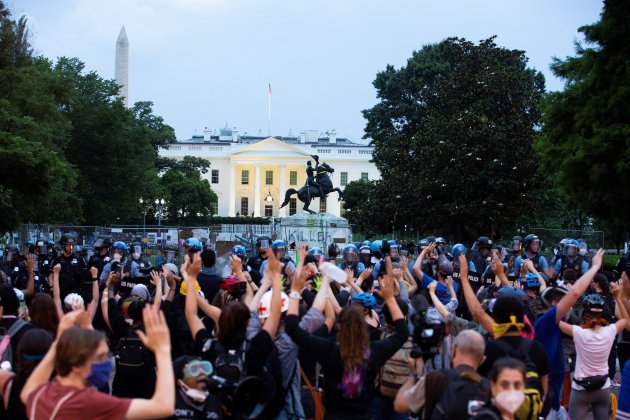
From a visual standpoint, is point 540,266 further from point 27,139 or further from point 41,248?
point 27,139

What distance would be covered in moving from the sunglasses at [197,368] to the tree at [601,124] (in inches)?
754

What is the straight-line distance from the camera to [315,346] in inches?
219

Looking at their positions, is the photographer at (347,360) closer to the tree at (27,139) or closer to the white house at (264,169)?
the tree at (27,139)

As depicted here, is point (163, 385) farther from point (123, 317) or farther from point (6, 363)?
point (123, 317)

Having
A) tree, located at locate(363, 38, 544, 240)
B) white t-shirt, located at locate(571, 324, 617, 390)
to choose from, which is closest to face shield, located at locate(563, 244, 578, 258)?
white t-shirt, located at locate(571, 324, 617, 390)

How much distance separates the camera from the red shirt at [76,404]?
4121 millimetres

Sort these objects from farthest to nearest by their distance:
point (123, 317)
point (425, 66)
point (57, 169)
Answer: point (425, 66), point (57, 169), point (123, 317)

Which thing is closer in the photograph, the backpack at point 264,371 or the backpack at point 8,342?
the backpack at point 264,371

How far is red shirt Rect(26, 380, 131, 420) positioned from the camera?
412 cm

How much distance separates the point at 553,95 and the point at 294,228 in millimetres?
10588

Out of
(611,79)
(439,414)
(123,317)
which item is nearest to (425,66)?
(611,79)

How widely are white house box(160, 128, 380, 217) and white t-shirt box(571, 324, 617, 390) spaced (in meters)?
96.0

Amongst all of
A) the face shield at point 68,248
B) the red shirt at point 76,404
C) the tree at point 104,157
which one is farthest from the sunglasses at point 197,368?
the tree at point 104,157

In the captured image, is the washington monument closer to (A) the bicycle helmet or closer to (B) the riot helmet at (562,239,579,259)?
(B) the riot helmet at (562,239,579,259)
